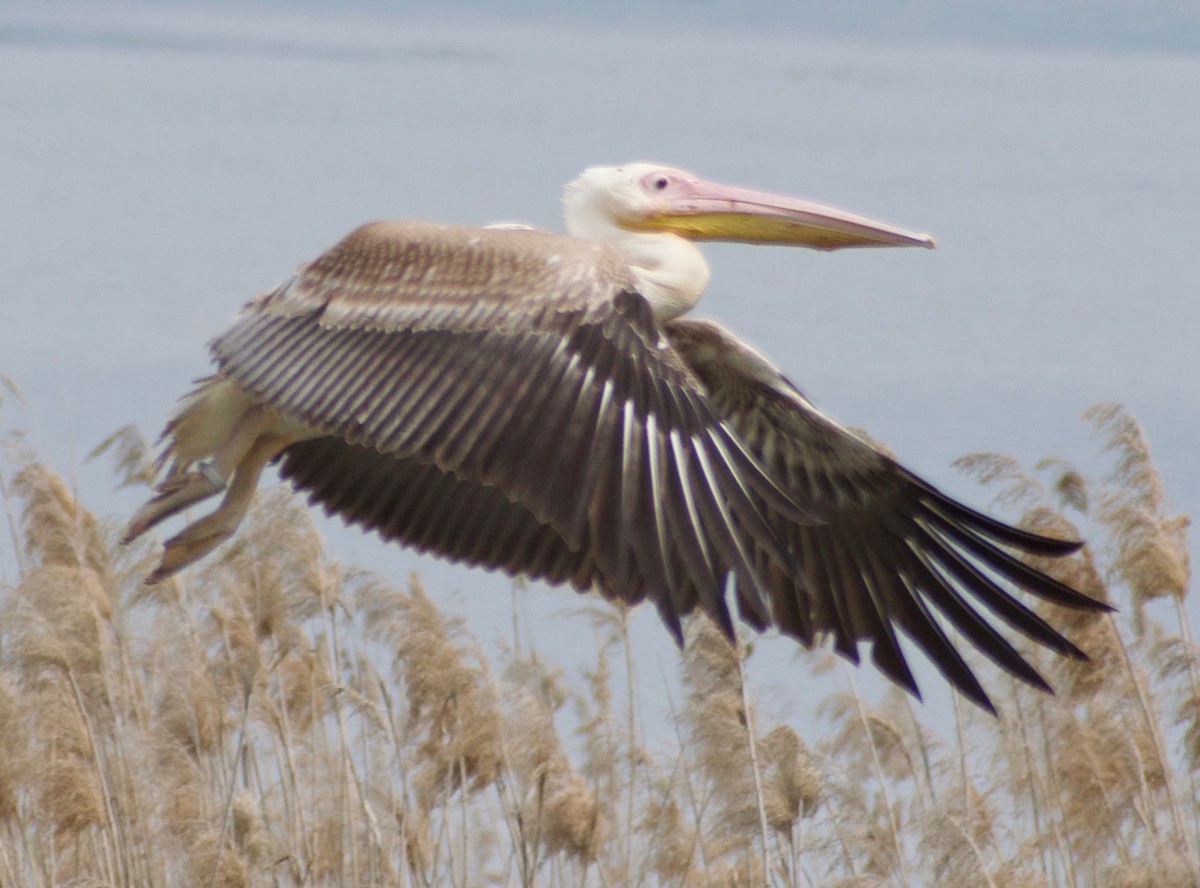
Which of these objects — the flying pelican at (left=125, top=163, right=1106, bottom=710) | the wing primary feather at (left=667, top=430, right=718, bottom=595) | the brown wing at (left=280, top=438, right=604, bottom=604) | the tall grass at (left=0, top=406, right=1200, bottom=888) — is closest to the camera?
the wing primary feather at (left=667, top=430, right=718, bottom=595)

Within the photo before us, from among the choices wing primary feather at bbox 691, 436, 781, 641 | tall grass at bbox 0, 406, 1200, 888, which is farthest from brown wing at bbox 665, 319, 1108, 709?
wing primary feather at bbox 691, 436, 781, 641

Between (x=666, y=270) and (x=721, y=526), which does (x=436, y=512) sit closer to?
(x=666, y=270)

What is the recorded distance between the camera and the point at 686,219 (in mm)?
5684

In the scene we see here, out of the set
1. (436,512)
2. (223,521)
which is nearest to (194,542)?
(223,521)

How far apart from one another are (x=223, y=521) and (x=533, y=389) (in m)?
1.23

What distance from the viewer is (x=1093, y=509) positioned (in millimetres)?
5336

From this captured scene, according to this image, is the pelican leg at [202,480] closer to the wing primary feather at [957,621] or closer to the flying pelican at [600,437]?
the flying pelican at [600,437]

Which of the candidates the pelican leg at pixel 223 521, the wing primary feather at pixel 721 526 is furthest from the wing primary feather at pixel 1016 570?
the pelican leg at pixel 223 521

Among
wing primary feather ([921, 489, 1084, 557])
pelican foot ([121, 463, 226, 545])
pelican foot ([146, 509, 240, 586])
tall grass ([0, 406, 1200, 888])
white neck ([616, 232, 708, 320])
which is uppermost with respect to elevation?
white neck ([616, 232, 708, 320])

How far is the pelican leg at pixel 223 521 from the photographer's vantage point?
525 centimetres

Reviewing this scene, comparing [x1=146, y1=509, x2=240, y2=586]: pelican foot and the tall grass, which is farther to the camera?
[x1=146, y1=509, x2=240, y2=586]: pelican foot

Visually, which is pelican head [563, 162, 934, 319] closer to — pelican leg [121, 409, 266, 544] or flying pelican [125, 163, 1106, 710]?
flying pelican [125, 163, 1106, 710]

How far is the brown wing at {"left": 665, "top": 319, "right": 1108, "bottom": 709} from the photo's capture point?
5426 mm

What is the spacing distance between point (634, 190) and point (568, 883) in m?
1.97
